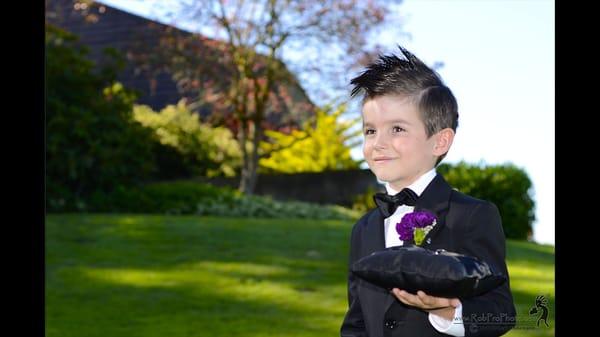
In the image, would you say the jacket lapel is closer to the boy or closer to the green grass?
the boy

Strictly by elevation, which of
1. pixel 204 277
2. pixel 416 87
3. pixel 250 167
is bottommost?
pixel 204 277

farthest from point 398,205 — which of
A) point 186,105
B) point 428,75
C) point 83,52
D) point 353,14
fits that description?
point 186,105

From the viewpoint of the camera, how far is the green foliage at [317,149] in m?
23.9

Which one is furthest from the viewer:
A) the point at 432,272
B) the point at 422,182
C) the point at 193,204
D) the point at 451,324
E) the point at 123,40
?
the point at 123,40

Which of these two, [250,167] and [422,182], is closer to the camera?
[422,182]

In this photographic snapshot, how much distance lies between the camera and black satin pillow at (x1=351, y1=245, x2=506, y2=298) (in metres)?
2.44

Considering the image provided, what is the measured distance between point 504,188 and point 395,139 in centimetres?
1459

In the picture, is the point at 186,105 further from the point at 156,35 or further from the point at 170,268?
the point at 170,268

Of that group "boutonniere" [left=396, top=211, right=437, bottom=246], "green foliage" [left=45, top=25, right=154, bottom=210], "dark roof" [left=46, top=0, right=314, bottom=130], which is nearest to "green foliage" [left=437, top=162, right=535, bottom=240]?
"green foliage" [left=45, top=25, right=154, bottom=210]

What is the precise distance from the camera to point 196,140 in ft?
74.5

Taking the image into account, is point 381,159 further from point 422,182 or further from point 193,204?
point 193,204

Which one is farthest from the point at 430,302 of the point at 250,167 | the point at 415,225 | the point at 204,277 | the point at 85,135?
the point at 250,167

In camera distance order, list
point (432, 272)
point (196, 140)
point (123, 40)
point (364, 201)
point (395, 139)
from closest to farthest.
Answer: point (432, 272), point (395, 139), point (364, 201), point (196, 140), point (123, 40)

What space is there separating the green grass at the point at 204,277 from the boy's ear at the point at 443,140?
4.98 m
